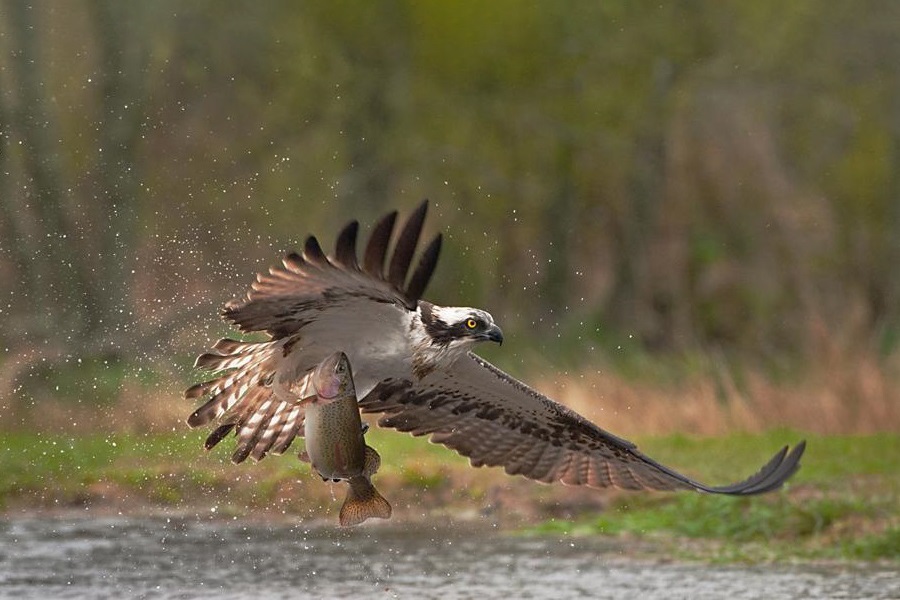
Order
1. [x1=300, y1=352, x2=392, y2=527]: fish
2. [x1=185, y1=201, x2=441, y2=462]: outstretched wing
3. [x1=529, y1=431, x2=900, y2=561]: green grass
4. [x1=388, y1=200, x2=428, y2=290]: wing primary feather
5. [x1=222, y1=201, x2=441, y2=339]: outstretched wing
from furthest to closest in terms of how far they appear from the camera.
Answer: [x1=529, y1=431, x2=900, y2=561]: green grass → [x1=300, y1=352, x2=392, y2=527]: fish → [x1=185, y1=201, x2=441, y2=462]: outstretched wing → [x1=222, y1=201, x2=441, y2=339]: outstretched wing → [x1=388, y1=200, x2=428, y2=290]: wing primary feather

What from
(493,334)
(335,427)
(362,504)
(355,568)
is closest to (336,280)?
(335,427)

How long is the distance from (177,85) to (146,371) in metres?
8.13

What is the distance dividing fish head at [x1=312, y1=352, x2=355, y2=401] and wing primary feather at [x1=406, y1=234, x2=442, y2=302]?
1.92ft

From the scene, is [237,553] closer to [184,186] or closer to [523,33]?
[184,186]

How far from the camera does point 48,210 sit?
21.2 metres

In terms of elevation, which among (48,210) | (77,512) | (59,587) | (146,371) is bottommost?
(59,587)

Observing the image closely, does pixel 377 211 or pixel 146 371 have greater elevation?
pixel 377 211

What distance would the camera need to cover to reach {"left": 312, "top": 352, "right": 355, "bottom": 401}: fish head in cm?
727

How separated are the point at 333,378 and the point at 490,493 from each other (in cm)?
591

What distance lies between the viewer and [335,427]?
23.8 feet

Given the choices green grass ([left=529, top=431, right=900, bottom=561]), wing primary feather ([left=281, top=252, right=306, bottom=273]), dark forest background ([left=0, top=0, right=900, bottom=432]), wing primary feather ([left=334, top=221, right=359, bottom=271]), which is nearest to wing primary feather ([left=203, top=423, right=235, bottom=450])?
wing primary feather ([left=281, top=252, right=306, bottom=273])

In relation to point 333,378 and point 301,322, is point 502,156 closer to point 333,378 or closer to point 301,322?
point 301,322

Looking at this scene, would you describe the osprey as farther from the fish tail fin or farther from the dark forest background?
the dark forest background

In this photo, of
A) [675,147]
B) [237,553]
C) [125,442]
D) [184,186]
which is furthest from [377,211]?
[237,553]
